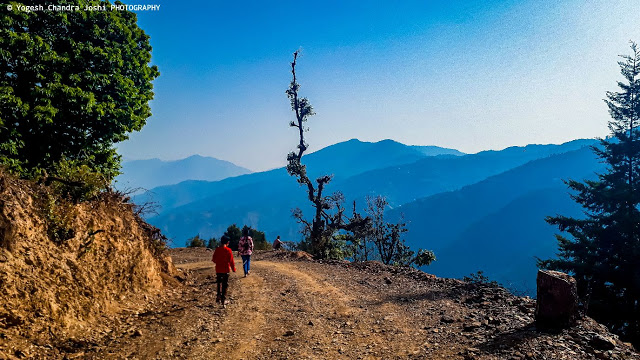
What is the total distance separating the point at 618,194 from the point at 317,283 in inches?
931

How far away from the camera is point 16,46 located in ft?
27.8

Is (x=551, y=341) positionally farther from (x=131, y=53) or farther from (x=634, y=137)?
(x=634, y=137)

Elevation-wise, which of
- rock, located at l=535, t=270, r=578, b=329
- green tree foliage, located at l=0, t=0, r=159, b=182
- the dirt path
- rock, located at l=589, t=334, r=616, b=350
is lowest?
the dirt path

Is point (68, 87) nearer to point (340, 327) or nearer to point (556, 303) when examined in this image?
point (340, 327)

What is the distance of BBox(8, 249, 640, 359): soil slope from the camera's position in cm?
637

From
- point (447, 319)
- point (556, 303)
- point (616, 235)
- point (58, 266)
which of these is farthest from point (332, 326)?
point (616, 235)

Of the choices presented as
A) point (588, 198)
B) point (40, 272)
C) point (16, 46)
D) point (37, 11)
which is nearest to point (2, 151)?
point (16, 46)

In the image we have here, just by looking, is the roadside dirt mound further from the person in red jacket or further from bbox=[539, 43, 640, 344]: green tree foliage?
bbox=[539, 43, 640, 344]: green tree foliage

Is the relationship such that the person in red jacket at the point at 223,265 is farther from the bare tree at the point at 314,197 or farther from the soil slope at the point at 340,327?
the bare tree at the point at 314,197

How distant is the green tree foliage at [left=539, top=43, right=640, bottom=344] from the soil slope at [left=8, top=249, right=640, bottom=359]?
14.1m

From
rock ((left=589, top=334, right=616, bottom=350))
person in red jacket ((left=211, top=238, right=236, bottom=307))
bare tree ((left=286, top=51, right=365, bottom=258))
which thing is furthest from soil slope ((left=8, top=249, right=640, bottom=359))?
bare tree ((left=286, top=51, right=365, bottom=258))

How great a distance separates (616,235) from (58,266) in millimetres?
31320

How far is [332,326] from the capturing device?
8.16 m

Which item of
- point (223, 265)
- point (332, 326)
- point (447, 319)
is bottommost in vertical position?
point (332, 326)
